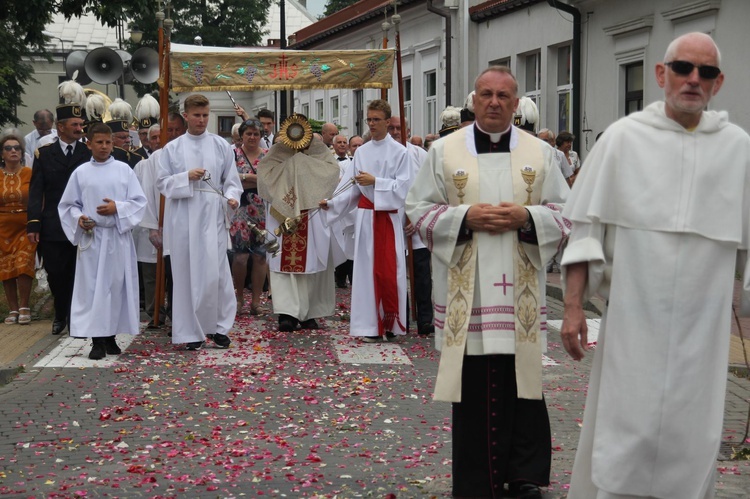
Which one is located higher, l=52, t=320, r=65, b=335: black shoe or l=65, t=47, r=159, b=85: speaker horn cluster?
l=65, t=47, r=159, b=85: speaker horn cluster

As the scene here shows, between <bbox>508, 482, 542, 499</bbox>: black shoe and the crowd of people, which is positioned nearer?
the crowd of people

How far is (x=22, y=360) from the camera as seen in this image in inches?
440

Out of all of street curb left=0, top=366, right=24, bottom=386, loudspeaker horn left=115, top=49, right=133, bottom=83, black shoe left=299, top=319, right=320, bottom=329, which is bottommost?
street curb left=0, top=366, right=24, bottom=386

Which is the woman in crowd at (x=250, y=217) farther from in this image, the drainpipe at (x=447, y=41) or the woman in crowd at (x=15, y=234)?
the drainpipe at (x=447, y=41)

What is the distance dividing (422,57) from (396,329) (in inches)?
965

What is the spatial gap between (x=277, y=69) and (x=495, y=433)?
809 centimetres

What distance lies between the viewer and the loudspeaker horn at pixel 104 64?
73.7ft

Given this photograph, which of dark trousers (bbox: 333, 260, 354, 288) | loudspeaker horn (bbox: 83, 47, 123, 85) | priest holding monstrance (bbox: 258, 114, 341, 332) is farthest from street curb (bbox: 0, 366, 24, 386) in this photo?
loudspeaker horn (bbox: 83, 47, 123, 85)

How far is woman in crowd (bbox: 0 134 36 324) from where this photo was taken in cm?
1372

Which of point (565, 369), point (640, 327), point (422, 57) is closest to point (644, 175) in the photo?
point (640, 327)

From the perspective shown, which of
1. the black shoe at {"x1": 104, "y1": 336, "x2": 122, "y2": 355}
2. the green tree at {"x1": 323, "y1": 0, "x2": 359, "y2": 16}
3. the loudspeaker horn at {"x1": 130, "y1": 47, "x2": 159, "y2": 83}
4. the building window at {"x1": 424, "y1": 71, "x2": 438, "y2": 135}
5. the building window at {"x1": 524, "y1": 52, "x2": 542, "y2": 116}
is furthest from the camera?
the green tree at {"x1": 323, "y1": 0, "x2": 359, "y2": 16}

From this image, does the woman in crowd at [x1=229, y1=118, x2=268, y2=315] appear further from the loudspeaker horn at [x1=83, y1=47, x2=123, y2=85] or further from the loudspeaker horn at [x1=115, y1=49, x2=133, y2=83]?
the loudspeaker horn at [x1=115, y1=49, x2=133, y2=83]

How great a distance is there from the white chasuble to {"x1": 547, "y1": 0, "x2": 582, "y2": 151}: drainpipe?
19994mm

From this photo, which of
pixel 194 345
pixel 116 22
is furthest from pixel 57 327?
pixel 116 22
